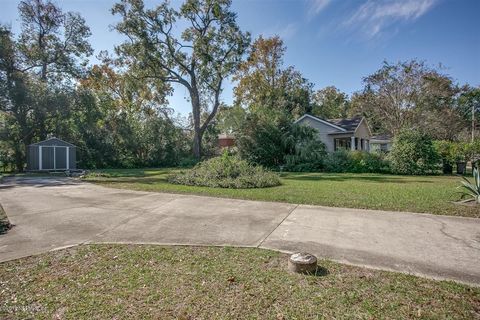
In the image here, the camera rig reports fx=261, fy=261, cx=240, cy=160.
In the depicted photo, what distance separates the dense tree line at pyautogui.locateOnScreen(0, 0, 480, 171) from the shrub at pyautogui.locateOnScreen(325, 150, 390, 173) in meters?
1.17

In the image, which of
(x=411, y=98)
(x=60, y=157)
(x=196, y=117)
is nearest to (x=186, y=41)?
(x=196, y=117)

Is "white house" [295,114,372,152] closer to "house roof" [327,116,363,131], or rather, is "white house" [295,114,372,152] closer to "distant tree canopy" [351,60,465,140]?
"house roof" [327,116,363,131]

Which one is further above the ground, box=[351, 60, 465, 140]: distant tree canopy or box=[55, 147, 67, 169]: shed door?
box=[351, 60, 465, 140]: distant tree canopy

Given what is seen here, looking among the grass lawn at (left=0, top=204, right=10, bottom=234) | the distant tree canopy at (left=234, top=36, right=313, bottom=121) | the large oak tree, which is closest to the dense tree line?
the large oak tree

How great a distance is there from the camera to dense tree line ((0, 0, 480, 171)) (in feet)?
63.8

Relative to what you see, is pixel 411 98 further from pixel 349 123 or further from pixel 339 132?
pixel 339 132

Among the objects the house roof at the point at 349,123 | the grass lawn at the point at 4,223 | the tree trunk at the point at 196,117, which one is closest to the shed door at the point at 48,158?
the tree trunk at the point at 196,117

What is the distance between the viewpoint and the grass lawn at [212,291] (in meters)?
2.40

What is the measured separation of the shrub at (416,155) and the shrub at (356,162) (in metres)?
0.90

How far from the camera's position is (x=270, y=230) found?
4.73 metres

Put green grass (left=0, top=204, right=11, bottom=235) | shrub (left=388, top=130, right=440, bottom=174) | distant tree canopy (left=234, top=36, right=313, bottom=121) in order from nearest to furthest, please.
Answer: green grass (left=0, top=204, right=11, bottom=235) → shrub (left=388, top=130, right=440, bottom=174) → distant tree canopy (left=234, top=36, right=313, bottom=121)

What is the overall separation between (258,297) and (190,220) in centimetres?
307

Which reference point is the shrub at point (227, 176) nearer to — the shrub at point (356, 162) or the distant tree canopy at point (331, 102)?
the shrub at point (356, 162)

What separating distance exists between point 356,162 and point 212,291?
15263 millimetres
